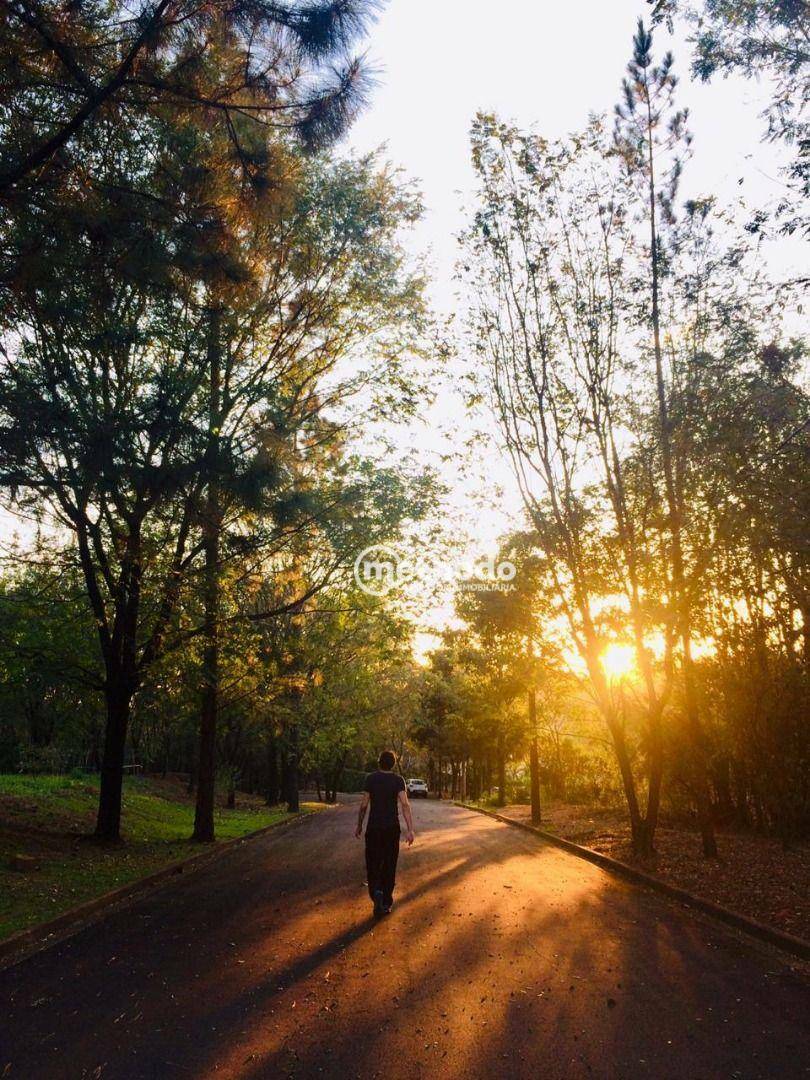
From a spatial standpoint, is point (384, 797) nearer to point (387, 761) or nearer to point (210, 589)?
point (387, 761)

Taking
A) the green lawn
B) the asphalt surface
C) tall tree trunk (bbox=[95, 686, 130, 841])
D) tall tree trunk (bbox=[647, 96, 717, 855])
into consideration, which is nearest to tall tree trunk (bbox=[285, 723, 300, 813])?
the green lawn

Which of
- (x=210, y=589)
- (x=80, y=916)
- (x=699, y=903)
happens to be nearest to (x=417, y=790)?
(x=210, y=589)

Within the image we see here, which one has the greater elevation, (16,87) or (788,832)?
(16,87)

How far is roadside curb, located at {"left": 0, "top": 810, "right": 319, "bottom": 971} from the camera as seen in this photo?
6.82 m

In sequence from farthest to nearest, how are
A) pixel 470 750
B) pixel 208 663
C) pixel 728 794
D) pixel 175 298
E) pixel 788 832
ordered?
pixel 470 750 → pixel 728 794 → pixel 208 663 → pixel 788 832 → pixel 175 298

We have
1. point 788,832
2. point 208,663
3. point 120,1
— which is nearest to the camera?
point 120,1

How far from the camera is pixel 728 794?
18078 millimetres

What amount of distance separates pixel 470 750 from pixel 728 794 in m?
33.1

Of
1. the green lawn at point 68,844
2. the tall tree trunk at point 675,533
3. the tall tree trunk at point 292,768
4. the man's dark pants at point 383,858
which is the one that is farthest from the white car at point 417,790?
the man's dark pants at point 383,858

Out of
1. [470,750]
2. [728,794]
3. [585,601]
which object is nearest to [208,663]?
[585,601]

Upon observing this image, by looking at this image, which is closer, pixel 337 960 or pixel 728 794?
pixel 337 960

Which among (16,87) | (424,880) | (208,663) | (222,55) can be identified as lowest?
(424,880)

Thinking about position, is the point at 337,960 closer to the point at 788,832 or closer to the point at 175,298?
the point at 175,298

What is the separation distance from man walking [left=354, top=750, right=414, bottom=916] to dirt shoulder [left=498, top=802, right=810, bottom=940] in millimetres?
4171
